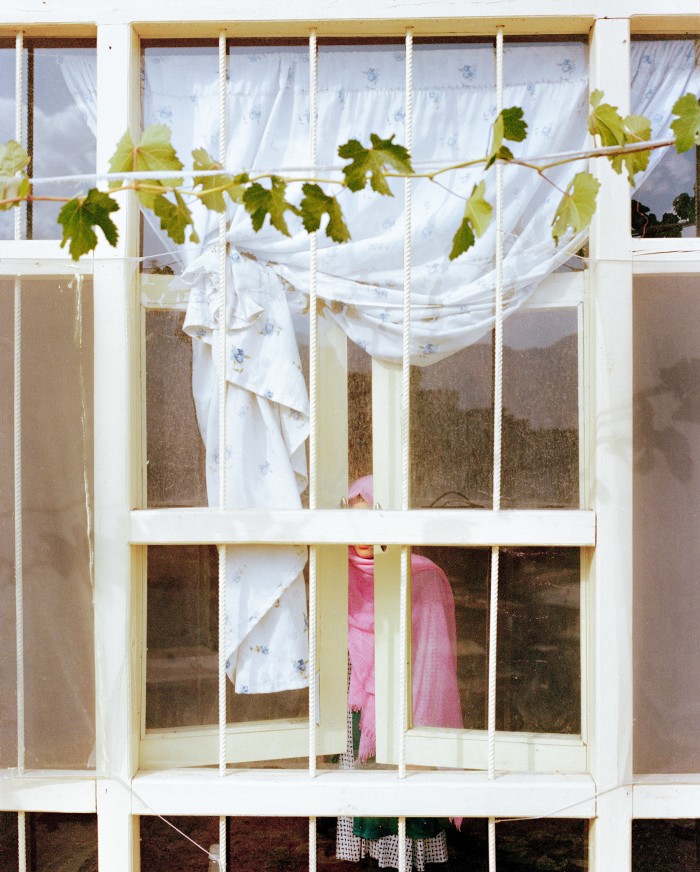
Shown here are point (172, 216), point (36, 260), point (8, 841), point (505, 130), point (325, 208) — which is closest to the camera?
point (505, 130)

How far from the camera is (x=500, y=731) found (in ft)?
6.57

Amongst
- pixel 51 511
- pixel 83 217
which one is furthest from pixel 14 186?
pixel 51 511

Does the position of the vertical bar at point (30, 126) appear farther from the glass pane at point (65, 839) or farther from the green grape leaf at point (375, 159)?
the glass pane at point (65, 839)

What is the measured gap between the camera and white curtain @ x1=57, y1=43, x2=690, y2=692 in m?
1.96

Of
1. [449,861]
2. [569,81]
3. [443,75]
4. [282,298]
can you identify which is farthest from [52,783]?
[569,81]

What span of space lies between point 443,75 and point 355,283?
1.83ft

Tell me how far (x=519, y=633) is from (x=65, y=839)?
1240 mm

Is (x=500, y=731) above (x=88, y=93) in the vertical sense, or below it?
below

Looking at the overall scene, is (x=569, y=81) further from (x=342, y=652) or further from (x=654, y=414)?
(x=342, y=652)

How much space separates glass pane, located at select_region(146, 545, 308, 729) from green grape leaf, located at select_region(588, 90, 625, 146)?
49.6 inches

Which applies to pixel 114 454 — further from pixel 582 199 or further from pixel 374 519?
pixel 582 199

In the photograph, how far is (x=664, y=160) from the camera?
199cm

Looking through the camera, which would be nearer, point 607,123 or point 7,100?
point 607,123

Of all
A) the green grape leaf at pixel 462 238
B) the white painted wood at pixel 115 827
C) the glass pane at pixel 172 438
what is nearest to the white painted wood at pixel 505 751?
the white painted wood at pixel 115 827
